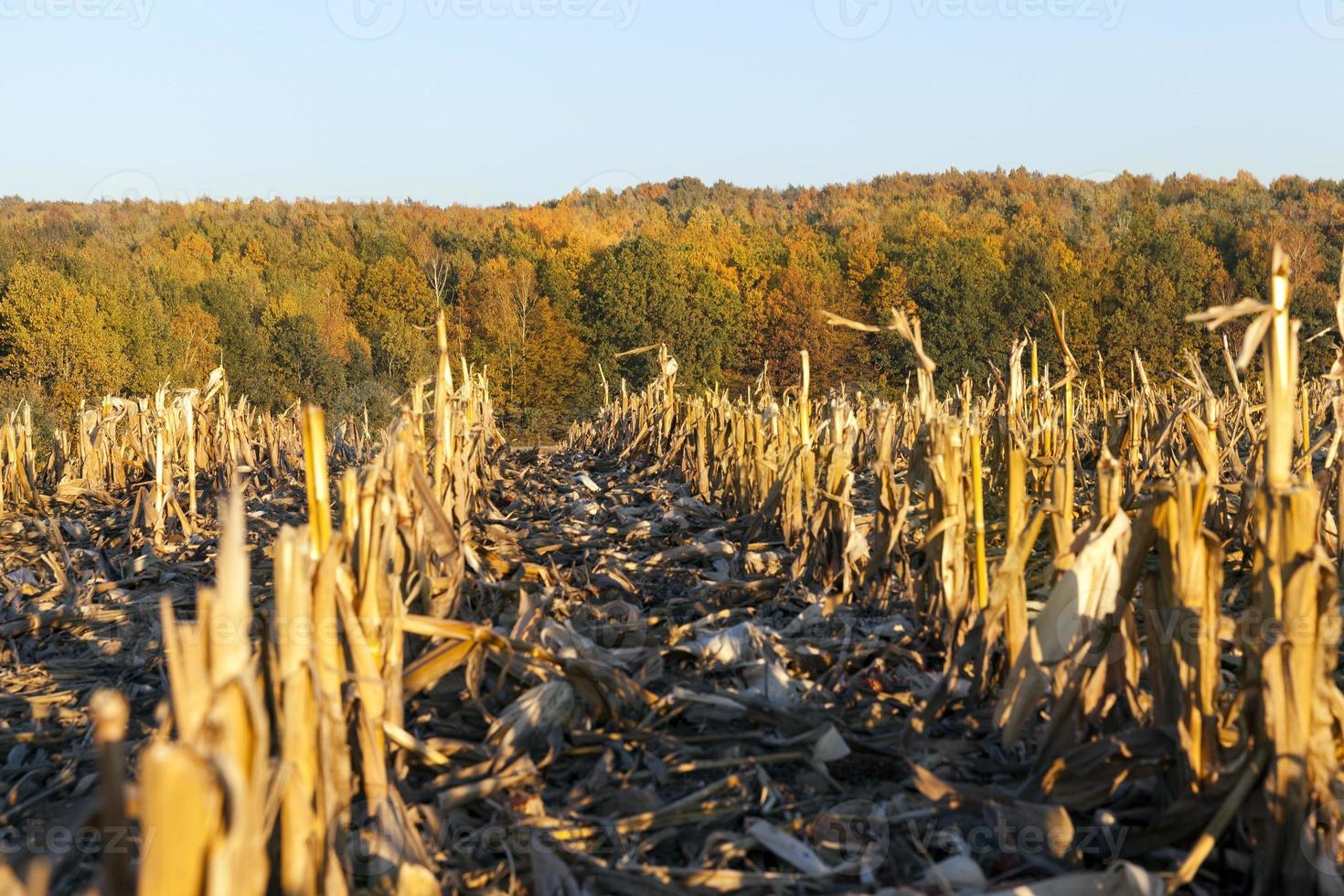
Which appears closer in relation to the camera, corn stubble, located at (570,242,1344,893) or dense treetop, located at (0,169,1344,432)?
corn stubble, located at (570,242,1344,893)

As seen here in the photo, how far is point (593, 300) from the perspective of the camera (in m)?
49.8

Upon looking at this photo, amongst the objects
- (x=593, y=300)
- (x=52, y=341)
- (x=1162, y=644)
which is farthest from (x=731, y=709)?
(x=593, y=300)

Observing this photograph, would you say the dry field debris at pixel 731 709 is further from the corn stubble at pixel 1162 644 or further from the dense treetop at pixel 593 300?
the dense treetop at pixel 593 300

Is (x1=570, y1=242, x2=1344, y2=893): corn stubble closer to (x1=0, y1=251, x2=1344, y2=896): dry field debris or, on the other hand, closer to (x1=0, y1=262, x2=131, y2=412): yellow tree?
(x1=0, y1=251, x2=1344, y2=896): dry field debris

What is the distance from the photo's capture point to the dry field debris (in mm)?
2670

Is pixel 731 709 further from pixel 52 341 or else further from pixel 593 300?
pixel 593 300

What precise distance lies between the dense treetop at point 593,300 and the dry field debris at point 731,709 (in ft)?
109

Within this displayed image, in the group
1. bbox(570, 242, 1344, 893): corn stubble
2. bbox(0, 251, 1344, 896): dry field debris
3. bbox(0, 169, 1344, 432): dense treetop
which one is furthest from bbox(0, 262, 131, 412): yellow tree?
bbox(570, 242, 1344, 893): corn stubble

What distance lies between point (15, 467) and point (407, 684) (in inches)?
421

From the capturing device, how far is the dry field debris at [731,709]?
8.76 feet

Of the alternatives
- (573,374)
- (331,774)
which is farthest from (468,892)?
(573,374)

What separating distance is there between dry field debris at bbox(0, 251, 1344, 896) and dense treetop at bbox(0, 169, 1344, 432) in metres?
33.1

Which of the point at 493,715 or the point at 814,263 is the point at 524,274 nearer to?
the point at 814,263

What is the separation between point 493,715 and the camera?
4.22 meters
